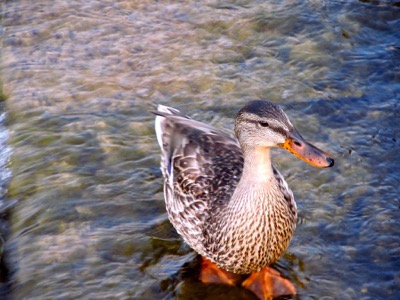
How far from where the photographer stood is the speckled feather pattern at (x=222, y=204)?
179 inches

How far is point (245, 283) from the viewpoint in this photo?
16.1 feet

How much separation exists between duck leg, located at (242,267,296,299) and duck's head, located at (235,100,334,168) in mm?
943

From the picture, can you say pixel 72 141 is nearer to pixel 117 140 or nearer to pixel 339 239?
pixel 117 140

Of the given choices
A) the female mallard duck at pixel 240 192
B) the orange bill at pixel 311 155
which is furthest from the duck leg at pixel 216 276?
the orange bill at pixel 311 155

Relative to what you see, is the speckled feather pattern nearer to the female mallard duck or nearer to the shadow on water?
the female mallard duck

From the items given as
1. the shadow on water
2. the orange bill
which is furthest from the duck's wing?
the shadow on water

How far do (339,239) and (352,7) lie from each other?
11.5ft

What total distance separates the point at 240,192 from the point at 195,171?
0.57 meters

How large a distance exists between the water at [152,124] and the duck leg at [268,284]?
95 millimetres

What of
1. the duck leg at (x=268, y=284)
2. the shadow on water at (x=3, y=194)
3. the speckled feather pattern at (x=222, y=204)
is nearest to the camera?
the speckled feather pattern at (x=222, y=204)

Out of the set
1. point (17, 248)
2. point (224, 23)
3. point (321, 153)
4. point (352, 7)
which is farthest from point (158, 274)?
point (352, 7)

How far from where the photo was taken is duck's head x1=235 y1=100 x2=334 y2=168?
427cm

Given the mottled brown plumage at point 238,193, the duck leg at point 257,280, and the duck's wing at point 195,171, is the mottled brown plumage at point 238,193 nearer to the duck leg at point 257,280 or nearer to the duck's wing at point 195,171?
the duck's wing at point 195,171

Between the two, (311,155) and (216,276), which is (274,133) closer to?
(311,155)
